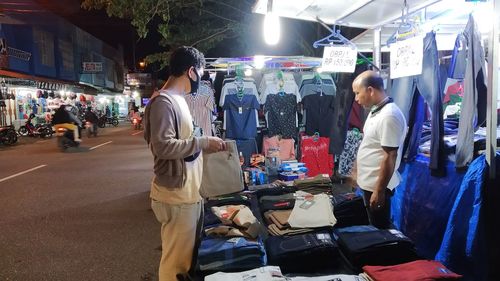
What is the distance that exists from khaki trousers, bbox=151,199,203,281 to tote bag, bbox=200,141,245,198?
33cm

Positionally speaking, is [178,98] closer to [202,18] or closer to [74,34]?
[202,18]

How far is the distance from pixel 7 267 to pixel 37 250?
0.57 m

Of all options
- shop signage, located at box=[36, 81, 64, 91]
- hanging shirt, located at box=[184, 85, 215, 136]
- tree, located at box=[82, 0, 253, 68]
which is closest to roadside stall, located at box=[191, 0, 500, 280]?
hanging shirt, located at box=[184, 85, 215, 136]

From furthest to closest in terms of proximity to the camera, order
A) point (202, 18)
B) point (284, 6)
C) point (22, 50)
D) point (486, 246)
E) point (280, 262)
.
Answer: point (22, 50) < point (202, 18) < point (284, 6) < point (486, 246) < point (280, 262)

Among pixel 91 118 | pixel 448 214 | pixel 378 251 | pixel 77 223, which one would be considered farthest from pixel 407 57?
pixel 91 118

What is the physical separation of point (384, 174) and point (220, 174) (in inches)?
58.4

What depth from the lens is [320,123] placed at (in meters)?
7.33

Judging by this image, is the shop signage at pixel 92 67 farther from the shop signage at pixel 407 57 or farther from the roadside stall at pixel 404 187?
the shop signage at pixel 407 57

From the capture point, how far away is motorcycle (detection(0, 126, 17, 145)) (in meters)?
17.3

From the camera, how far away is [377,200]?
354 cm

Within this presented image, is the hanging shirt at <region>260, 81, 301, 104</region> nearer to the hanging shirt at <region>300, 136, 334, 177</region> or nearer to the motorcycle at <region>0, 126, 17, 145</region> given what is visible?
the hanging shirt at <region>300, 136, 334, 177</region>

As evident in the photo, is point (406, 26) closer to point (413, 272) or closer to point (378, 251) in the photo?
point (378, 251)

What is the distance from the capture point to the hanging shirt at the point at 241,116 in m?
7.06

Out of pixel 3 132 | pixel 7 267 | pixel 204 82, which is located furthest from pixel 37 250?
pixel 3 132
